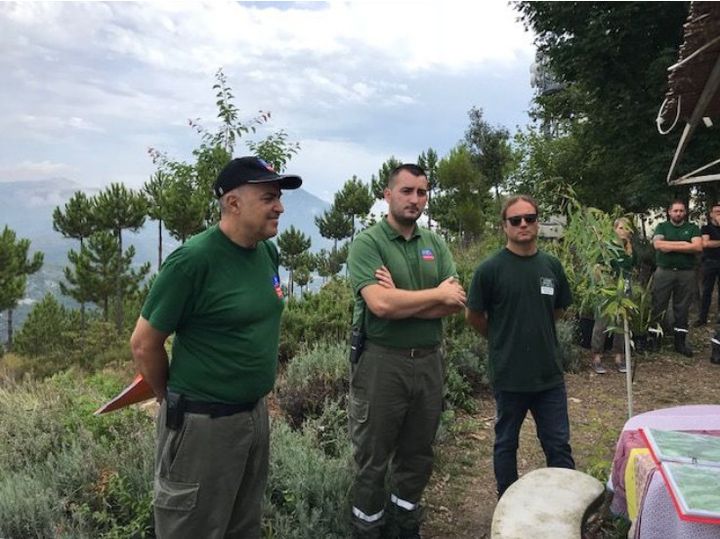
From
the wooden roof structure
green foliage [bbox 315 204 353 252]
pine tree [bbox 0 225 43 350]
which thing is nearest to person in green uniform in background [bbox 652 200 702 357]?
the wooden roof structure

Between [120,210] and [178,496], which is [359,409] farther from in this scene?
[120,210]

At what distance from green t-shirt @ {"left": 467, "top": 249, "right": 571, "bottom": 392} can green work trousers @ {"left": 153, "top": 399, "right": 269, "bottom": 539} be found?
5.05 feet

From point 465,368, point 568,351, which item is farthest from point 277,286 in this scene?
point 568,351

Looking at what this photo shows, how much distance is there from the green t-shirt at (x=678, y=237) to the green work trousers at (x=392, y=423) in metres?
5.04

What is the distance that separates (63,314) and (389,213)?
3276 cm

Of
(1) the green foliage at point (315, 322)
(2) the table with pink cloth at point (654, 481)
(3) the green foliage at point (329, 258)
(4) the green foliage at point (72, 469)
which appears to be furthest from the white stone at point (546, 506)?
(3) the green foliage at point (329, 258)

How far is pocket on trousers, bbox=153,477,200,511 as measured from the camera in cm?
208

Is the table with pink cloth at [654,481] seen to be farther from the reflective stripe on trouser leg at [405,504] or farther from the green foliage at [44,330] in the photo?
the green foliage at [44,330]

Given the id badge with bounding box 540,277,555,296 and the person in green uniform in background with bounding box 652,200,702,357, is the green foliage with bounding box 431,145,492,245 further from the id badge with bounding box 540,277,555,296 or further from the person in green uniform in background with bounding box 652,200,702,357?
the id badge with bounding box 540,277,555,296

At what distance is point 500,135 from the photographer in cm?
3055

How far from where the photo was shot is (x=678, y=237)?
6.73 metres

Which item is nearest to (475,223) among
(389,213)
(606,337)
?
(606,337)

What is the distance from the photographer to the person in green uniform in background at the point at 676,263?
6.68 metres

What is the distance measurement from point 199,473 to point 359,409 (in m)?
1.02
